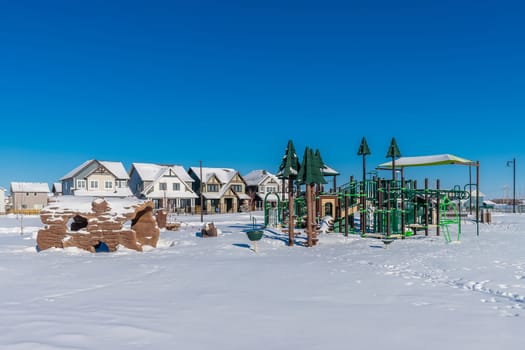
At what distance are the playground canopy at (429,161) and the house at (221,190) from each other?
31695 millimetres

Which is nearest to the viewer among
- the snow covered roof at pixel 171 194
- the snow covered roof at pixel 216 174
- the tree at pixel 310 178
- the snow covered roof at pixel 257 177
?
the tree at pixel 310 178

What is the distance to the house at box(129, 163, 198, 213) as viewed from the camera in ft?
168

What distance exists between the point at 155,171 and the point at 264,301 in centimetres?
4918

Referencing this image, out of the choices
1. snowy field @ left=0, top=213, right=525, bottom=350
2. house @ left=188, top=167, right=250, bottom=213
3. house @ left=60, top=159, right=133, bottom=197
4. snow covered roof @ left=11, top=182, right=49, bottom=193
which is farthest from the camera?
snow covered roof @ left=11, top=182, right=49, bottom=193

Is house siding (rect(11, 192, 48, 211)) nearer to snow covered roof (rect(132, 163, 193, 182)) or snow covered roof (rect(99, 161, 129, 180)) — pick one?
snow covered roof (rect(99, 161, 129, 180))

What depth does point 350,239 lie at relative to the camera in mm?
20172

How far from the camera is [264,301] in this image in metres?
7.67

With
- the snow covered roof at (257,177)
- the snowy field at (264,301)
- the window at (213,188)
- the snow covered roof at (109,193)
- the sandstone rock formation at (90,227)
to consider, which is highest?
the snow covered roof at (257,177)

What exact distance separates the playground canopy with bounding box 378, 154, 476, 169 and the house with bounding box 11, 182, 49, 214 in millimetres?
56004

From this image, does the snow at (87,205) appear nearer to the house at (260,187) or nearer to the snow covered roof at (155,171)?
the snow covered roof at (155,171)

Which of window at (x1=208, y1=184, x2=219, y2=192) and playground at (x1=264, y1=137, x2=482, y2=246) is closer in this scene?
playground at (x1=264, y1=137, x2=482, y2=246)

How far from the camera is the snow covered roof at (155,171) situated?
52.6 metres

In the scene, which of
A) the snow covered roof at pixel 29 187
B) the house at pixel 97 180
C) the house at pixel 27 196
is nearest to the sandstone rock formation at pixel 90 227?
the house at pixel 97 180

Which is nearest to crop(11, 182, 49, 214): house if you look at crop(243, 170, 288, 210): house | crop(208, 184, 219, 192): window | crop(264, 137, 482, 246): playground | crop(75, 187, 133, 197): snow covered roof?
crop(75, 187, 133, 197): snow covered roof
